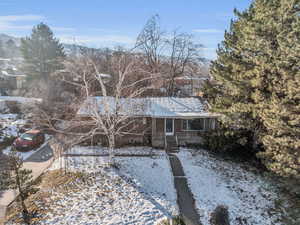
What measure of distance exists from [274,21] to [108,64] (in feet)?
66.2

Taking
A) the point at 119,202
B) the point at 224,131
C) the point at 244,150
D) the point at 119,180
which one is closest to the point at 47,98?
the point at 119,180

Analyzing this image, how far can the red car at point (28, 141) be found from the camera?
53.4ft

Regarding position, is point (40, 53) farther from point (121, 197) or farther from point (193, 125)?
point (121, 197)

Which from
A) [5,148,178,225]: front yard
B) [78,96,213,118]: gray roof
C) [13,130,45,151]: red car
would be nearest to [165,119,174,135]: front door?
[78,96,213,118]: gray roof

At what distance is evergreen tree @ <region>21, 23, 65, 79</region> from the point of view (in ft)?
94.9

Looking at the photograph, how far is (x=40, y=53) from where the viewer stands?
2919cm

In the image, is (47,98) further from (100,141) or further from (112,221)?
(112,221)

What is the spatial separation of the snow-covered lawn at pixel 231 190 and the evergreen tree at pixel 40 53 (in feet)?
78.7

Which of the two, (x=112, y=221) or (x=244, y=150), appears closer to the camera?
(x=112, y=221)

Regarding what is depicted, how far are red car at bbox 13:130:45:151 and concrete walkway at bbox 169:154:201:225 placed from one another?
11.3 metres

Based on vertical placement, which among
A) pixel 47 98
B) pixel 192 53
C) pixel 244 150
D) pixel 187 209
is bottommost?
pixel 187 209

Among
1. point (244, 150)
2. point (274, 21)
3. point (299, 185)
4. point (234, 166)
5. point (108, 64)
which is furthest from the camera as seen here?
point (108, 64)

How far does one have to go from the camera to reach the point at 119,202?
387 inches

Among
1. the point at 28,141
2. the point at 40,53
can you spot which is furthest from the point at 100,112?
the point at 40,53
